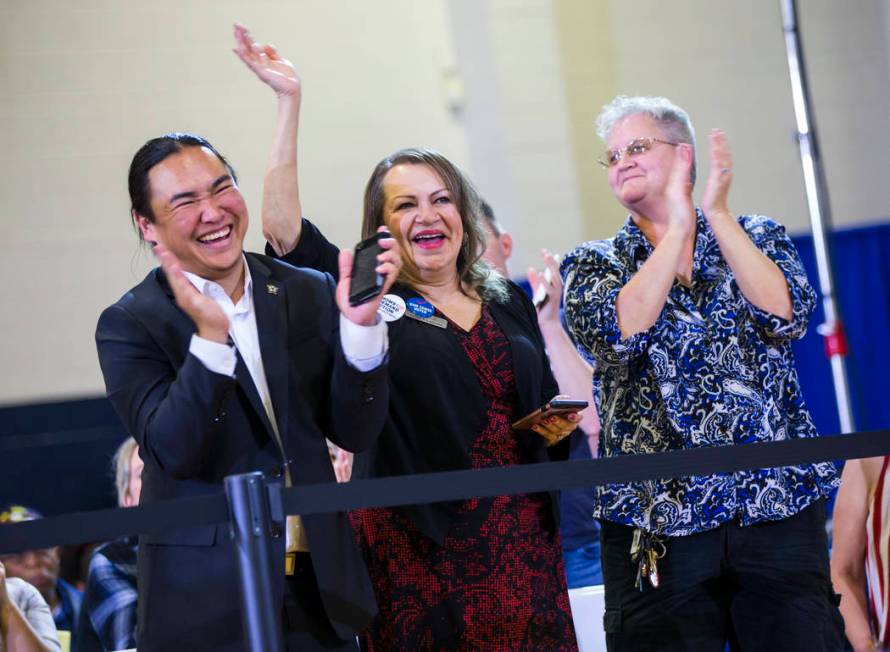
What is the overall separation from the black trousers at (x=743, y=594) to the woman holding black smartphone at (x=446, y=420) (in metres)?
0.17

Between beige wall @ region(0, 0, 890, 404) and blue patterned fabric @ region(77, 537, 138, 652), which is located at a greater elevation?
beige wall @ region(0, 0, 890, 404)

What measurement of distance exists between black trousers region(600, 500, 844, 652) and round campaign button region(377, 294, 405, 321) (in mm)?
650

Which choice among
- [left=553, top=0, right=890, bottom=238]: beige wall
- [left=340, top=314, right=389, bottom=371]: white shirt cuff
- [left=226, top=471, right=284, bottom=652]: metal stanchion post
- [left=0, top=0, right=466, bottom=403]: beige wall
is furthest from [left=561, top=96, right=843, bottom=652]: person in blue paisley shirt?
[left=553, top=0, right=890, bottom=238]: beige wall

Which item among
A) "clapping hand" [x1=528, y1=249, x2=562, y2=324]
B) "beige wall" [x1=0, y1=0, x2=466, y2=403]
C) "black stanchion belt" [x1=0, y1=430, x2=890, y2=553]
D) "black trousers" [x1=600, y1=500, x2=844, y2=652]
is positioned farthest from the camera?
"beige wall" [x1=0, y1=0, x2=466, y2=403]

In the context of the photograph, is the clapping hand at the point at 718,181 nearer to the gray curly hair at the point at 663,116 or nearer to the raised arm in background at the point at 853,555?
the gray curly hair at the point at 663,116

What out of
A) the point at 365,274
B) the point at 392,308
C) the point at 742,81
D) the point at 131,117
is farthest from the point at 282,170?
the point at 742,81

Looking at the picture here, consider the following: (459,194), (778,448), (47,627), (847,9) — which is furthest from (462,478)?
(847,9)

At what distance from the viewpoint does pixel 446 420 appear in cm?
203

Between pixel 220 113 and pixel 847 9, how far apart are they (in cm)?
356

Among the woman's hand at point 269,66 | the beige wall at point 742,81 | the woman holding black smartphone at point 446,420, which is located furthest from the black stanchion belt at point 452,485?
the beige wall at point 742,81

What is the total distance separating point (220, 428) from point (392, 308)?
0.50m

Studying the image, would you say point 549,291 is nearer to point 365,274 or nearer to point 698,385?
point 698,385

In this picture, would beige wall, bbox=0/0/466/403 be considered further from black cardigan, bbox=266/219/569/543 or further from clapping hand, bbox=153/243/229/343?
clapping hand, bbox=153/243/229/343

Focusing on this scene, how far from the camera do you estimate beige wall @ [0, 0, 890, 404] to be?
528cm
